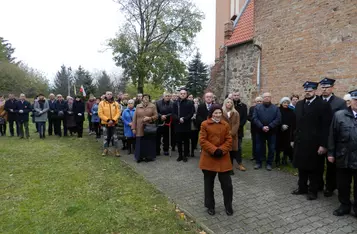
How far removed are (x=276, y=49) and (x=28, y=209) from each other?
950 cm

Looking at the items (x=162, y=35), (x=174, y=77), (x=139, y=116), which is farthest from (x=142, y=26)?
(x=139, y=116)

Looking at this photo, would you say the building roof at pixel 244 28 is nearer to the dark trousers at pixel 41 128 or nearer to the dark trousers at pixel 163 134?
the dark trousers at pixel 163 134

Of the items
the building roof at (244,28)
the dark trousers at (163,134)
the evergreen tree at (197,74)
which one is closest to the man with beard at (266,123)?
the dark trousers at (163,134)

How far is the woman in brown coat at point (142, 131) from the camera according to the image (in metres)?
7.39

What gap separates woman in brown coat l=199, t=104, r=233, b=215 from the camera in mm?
3990

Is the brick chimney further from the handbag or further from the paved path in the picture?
the paved path

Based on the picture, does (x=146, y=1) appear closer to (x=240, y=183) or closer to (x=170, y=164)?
(x=170, y=164)

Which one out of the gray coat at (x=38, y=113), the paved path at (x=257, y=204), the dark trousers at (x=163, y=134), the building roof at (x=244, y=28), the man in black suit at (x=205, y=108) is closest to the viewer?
the paved path at (x=257, y=204)

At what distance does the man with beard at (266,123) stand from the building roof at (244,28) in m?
7.23

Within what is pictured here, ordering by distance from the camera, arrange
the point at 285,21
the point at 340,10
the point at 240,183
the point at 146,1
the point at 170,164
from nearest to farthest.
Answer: the point at 240,183 → the point at 170,164 → the point at 340,10 → the point at 285,21 → the point at 146,1

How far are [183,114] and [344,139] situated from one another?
4.23m

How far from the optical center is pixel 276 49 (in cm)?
996

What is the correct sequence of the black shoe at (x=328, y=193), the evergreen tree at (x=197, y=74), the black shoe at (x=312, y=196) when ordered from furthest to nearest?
the evergreen tree at (x=197, y=74), the black shoe at (x=328, y=193), the black shoe at (x=312, y=196)

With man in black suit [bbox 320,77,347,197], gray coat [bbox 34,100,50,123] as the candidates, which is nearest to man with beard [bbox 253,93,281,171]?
man in black suit [bbox 320,77,347,197]
